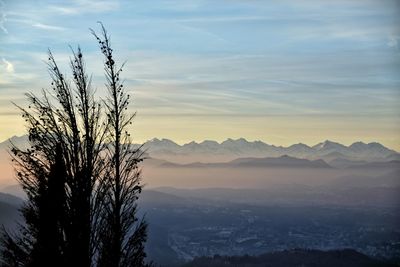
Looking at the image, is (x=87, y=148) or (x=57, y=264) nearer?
(x=57, y=264)

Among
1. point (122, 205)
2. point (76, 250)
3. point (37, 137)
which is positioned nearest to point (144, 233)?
point (122, 205)

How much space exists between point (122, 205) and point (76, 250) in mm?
2160

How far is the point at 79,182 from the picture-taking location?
49.1 ft

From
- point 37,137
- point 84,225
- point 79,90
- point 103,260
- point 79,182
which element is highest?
point 79,90

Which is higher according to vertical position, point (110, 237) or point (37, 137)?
point (37, 137)

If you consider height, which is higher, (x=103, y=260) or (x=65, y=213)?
(x=65, y=213)

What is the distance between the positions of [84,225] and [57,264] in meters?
1.22

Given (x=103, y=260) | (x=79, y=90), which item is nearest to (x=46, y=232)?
(x=103, y=260)

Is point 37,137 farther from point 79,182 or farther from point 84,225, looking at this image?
point 84,225

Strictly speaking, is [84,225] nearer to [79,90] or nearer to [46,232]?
[46,232]

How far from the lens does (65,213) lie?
1459 centimetres

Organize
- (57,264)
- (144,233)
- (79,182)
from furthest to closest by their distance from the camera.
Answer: (144,233)
(79,182)
(57,264)

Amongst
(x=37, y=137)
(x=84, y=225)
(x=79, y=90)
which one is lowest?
(x=84, y=225)

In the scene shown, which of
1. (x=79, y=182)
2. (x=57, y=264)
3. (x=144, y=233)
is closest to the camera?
(x=57, y=264)
